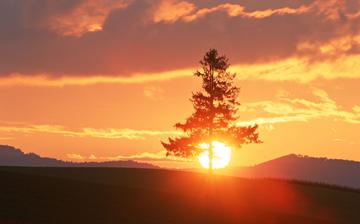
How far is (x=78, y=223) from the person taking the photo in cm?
3481

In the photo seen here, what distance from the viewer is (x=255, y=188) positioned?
57.7 m

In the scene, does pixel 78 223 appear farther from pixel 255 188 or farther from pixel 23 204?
pixel 255 188

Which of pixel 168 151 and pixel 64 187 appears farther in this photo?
pixel 168 151

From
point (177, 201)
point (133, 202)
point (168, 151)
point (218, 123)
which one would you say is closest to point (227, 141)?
point (218, 123)

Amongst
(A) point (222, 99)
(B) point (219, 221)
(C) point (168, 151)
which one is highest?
(A) point (222, 99)

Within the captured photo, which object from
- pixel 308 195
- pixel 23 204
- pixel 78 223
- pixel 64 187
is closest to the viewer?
pixel 78 223

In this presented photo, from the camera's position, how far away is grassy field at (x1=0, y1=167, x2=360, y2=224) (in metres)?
38.5

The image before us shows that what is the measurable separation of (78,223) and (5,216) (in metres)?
4.35

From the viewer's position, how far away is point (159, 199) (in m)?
46.1

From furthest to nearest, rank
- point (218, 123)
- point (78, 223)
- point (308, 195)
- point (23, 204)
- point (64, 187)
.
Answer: point (308, 195)
point (218, 123)
point (64, 187)
point (23, 204)
point (78, 223)

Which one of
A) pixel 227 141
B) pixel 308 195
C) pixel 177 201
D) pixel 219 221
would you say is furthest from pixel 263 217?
pixel 308 195

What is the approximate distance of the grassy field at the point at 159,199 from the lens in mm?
38469

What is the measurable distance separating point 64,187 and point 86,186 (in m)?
2.17

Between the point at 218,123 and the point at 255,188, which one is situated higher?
the point at 218,123
